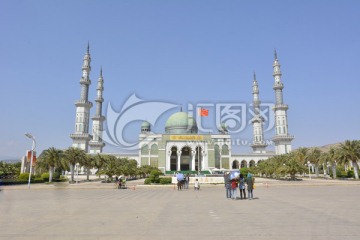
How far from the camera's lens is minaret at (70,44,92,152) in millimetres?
82125

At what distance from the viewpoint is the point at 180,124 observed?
8981 cm

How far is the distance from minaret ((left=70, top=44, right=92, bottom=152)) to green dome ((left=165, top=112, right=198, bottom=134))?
25.0 meters

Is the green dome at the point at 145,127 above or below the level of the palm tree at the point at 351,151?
above

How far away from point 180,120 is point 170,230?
82.9 meters

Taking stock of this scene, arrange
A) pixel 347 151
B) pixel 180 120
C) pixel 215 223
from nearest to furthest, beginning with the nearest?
pixel 215 223 → pixel 347 151 → pixel 180 120

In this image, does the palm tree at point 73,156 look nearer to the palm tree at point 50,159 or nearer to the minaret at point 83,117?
the palm tree at point 50,159

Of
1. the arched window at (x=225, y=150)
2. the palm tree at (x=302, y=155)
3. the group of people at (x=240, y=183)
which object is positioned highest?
the arched window at (x=225, y=150)

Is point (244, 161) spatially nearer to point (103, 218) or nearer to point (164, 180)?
point (164, 180)

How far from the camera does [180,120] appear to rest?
298 ft

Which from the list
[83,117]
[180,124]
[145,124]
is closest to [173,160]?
[180,124]

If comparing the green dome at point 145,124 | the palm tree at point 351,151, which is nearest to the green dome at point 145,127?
the green dome at point 145,124

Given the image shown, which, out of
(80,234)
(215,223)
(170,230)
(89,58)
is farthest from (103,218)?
(89,58)

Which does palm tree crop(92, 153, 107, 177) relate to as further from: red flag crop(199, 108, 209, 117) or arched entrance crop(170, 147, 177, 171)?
arched entrance crop(170, 147, 177, 171)

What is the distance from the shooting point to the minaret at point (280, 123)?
3462 inches
